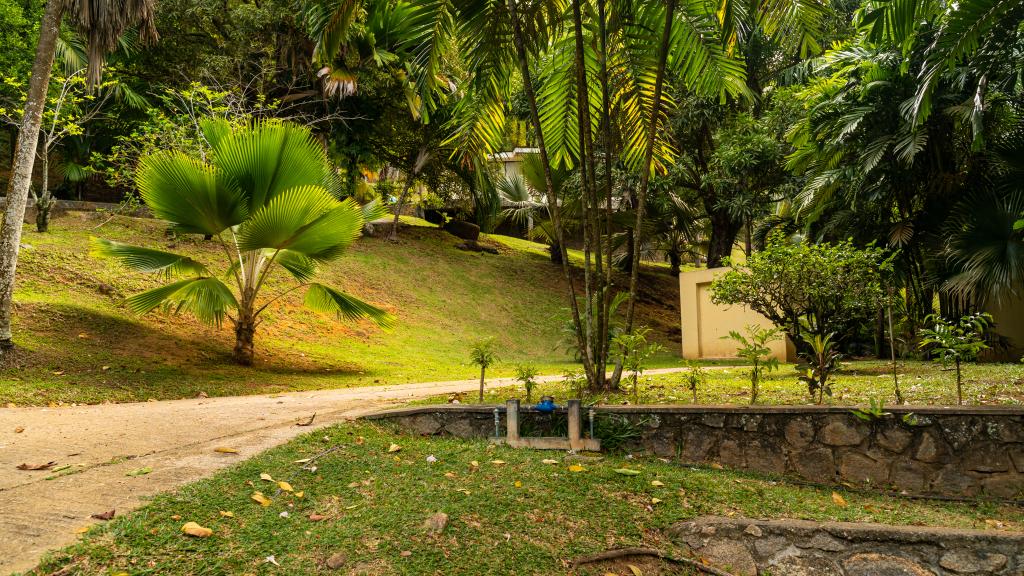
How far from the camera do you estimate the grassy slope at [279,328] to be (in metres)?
8.98

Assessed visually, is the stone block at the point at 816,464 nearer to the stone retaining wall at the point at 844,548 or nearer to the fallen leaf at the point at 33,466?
the stone retaining wall at the point at 844,548

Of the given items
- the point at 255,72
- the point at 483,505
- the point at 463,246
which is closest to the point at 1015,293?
the point at 483,505

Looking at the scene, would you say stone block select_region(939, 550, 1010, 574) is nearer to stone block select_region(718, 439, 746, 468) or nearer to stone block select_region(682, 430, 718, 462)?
stone block select_region(718, 439, 746, 468)

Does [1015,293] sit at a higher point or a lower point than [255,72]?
lower

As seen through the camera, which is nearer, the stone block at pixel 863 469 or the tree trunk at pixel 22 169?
the stone block at pixel 863 469

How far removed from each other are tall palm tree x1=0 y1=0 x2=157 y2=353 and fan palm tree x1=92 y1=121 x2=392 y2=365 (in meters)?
1.04

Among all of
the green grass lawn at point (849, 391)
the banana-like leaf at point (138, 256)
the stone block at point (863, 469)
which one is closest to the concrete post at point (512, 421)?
the green grass lawn at point (849, 391)

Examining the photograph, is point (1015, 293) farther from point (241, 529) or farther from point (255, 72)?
point (255, 72)

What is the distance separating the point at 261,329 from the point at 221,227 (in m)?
4.03

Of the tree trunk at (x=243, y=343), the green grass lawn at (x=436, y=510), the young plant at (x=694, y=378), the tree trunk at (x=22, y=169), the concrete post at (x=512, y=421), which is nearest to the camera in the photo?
the green grass lawn at (x=436, y=510)

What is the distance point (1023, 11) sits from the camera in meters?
8.21

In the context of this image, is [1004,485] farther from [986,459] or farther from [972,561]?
[972,561]

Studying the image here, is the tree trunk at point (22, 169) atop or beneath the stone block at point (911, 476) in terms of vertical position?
atop

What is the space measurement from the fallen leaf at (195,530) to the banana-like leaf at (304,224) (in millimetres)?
5981
